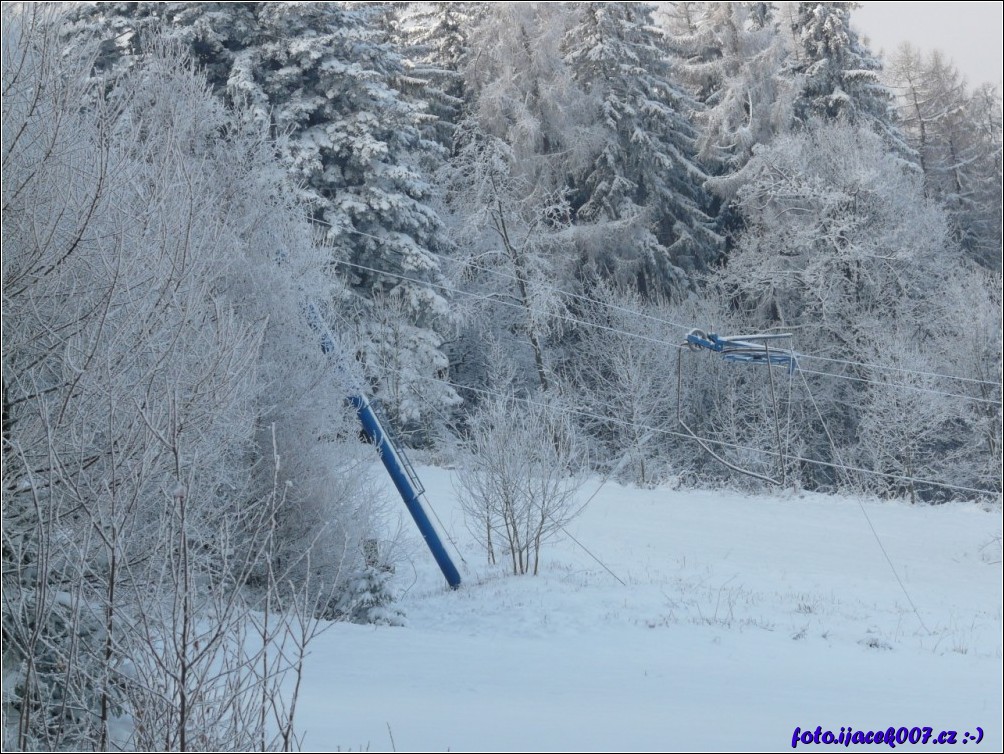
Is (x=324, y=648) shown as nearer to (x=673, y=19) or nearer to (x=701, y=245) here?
(x=701, y=245)

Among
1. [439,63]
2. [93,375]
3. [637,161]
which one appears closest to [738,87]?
[637,161]

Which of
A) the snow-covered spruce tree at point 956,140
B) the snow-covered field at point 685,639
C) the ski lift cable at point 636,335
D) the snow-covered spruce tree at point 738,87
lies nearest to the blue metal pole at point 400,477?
the snow-covered field at point 685,639

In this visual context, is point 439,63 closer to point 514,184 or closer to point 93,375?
point 514,184

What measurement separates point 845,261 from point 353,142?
42.2 feet

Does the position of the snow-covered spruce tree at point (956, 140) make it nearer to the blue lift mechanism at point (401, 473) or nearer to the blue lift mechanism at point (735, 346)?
the blue lift mechanism at point (735, 346)

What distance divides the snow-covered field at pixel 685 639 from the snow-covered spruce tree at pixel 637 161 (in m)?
7.71

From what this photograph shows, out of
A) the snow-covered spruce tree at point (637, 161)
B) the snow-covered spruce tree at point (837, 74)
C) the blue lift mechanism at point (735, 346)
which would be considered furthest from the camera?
the snow-covered spruce tree at point (837, 74)

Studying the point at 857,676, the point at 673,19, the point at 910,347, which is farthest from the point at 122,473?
the point at 673,19

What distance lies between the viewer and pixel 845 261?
24.0 metres

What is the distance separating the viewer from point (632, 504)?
19344 mm

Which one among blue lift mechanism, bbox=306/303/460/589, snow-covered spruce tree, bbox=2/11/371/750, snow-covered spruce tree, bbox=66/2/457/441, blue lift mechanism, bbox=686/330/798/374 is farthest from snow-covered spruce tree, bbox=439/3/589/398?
snow-covered spruce tree, bbox=2/11/371/750

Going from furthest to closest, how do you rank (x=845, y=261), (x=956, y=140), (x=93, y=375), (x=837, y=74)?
(x=956, y=140) → (x=837, y=74) → (x=845, y=261) → (x=93, y=375)

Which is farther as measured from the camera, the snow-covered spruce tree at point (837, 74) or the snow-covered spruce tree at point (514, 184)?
the snow-covered spruce tree at point (837, 74)

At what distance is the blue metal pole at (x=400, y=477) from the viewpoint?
13.3m
